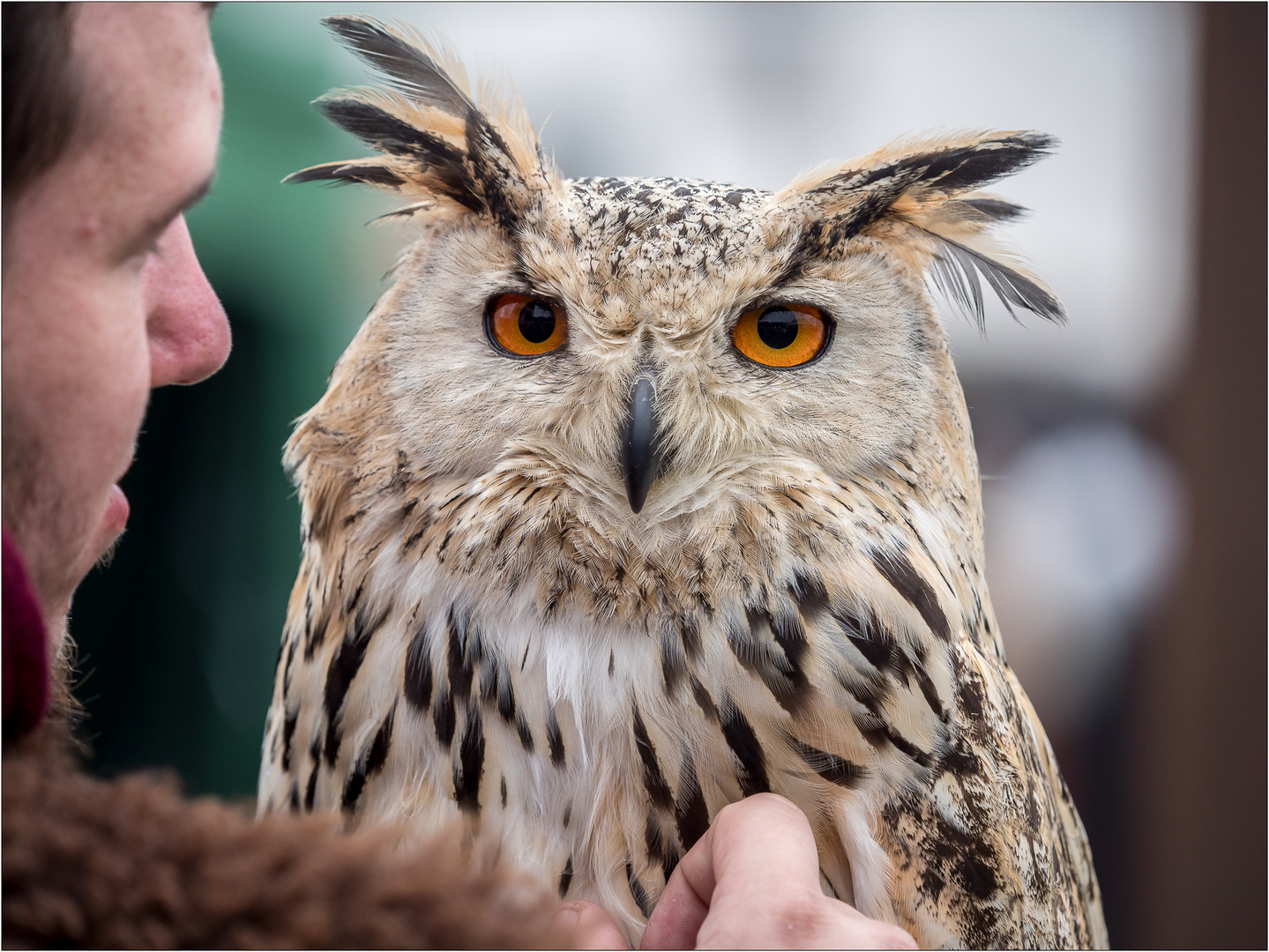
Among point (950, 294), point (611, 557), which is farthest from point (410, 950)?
point (950, 294)

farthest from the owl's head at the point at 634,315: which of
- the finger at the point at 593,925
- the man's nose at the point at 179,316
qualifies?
the finger at the point at 593,925

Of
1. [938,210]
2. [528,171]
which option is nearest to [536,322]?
[528,171]

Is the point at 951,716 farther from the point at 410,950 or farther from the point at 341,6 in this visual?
the point at 341,6

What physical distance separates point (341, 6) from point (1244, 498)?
1.39 meters

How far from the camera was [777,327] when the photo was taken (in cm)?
66

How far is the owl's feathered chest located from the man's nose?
19cm

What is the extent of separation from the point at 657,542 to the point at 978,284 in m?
0.38

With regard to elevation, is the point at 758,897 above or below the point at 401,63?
below

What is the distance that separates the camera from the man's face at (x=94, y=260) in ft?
1.34

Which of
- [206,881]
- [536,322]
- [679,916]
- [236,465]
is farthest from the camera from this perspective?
[236,465]

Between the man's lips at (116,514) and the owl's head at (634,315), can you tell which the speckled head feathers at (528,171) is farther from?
the man's lips at (116,514)

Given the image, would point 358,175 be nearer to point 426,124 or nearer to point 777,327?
point 426,124

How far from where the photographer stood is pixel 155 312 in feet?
1.78

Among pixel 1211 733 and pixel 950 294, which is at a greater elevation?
pixel 950 294
